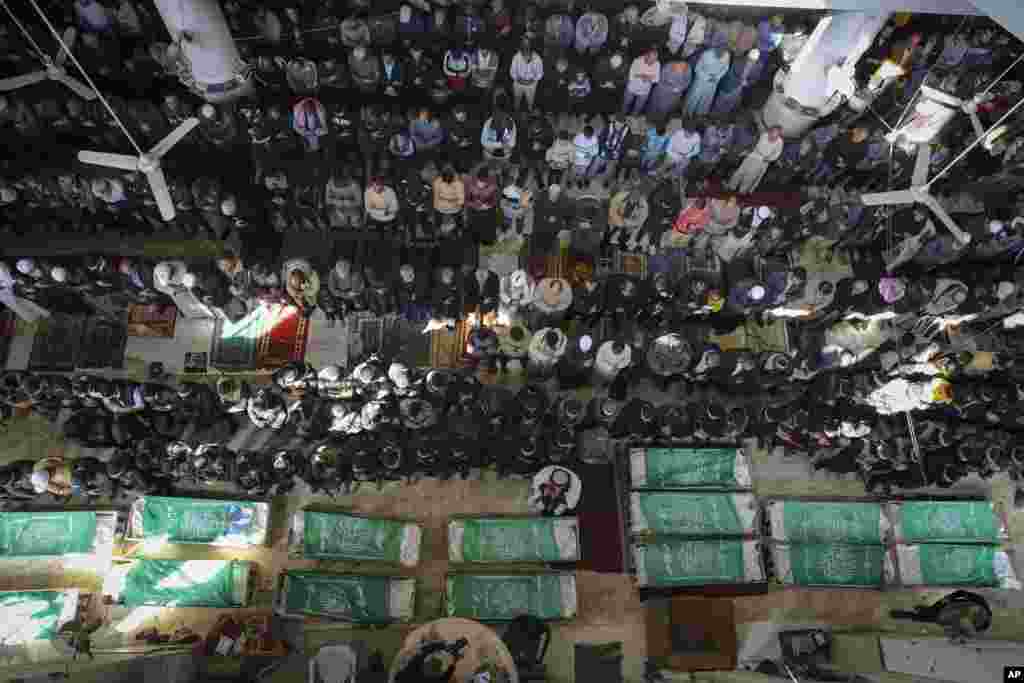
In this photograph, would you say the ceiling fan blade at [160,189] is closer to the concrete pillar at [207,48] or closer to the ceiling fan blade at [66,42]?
the concrete pillar at [207,48]

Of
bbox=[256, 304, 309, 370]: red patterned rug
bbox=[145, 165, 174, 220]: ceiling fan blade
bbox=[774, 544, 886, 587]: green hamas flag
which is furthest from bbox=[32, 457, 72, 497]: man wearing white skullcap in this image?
bbox=[774, 544, 886, 587]: green hamas flag

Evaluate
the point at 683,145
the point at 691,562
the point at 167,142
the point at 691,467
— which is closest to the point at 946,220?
the point at 683,145

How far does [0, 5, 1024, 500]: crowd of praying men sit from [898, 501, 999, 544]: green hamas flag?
422 mm

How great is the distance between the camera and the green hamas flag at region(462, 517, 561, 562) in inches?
339

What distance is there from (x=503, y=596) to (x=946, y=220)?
7.26 metres

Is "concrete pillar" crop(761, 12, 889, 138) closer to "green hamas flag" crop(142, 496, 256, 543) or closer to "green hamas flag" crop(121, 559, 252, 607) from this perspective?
"green hamas flag" crop(142, 496, 256, 543)

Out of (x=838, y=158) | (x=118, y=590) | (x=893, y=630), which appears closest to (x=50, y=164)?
(x=118, y=590)

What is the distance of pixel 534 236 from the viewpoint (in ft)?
34.3

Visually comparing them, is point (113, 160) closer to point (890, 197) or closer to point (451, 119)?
point (451, 119)

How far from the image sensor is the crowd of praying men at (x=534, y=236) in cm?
859

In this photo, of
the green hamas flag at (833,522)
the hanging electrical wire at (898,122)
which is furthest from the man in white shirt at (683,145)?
the green hamas flag at (833,522)

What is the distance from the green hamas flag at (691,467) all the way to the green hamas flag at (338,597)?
150 inches

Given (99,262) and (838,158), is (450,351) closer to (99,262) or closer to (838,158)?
(99,262)

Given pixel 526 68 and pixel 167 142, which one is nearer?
pixel 167 142
